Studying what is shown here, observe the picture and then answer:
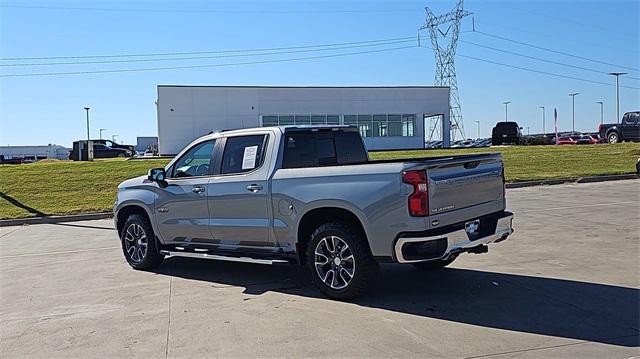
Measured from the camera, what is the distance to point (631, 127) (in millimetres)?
36938

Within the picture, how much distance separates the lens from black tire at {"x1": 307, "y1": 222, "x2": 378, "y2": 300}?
20.5 ft

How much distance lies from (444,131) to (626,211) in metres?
45.1

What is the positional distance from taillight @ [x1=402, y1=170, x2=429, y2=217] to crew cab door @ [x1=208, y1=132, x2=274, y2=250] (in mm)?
1897

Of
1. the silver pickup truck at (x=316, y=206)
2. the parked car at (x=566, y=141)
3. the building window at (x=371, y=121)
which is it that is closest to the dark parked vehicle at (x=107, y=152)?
the building window at (x=371, y=121)

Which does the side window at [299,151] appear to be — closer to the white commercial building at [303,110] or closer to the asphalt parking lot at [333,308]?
the asphalt parking lot at [333,308]

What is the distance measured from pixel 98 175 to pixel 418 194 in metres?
19.9

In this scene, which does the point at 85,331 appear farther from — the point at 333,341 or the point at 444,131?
the point at 444,131

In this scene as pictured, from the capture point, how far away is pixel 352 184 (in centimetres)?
620

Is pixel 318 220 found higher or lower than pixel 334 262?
higher

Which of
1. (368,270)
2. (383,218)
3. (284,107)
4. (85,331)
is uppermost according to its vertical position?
(284,107)

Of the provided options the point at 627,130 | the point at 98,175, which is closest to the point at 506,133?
the point at 627,130

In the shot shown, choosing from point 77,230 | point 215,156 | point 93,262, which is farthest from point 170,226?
point 77,230

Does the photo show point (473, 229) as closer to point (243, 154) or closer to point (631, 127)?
point (243, 154)

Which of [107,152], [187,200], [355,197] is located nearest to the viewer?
[355,197]
